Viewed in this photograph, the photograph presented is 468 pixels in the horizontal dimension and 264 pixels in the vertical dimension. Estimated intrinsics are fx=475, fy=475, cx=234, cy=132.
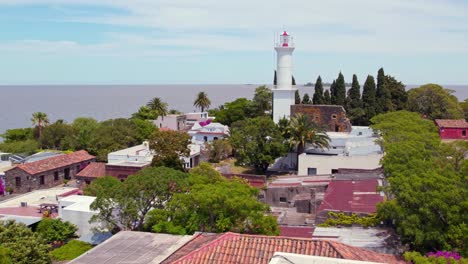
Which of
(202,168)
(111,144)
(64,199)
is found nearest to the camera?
(64,199)

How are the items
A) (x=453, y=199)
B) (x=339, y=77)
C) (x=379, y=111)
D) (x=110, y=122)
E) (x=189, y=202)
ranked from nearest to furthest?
1. (x=453, y=199)
2. (x=189, y=202)
3. (x=110, y=122)
4. (x=379, y=111)
5. (x=339, y=77)

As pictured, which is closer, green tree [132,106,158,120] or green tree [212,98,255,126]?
green tree [212,98,255,126]

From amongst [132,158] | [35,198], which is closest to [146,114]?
[132,158]

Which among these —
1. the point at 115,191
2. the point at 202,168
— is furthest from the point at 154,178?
the point at 202,168

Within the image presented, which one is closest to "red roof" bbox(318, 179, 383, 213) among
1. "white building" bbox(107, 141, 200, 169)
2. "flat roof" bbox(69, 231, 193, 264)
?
"flat roof" bbox(69, 231, 193, 264)

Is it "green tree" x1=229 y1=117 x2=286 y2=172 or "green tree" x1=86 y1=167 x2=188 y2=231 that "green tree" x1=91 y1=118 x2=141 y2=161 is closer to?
"green tree" x1=229 y1=117 x2=286 y2=172

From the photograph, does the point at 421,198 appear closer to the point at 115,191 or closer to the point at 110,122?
the point at 115,191
